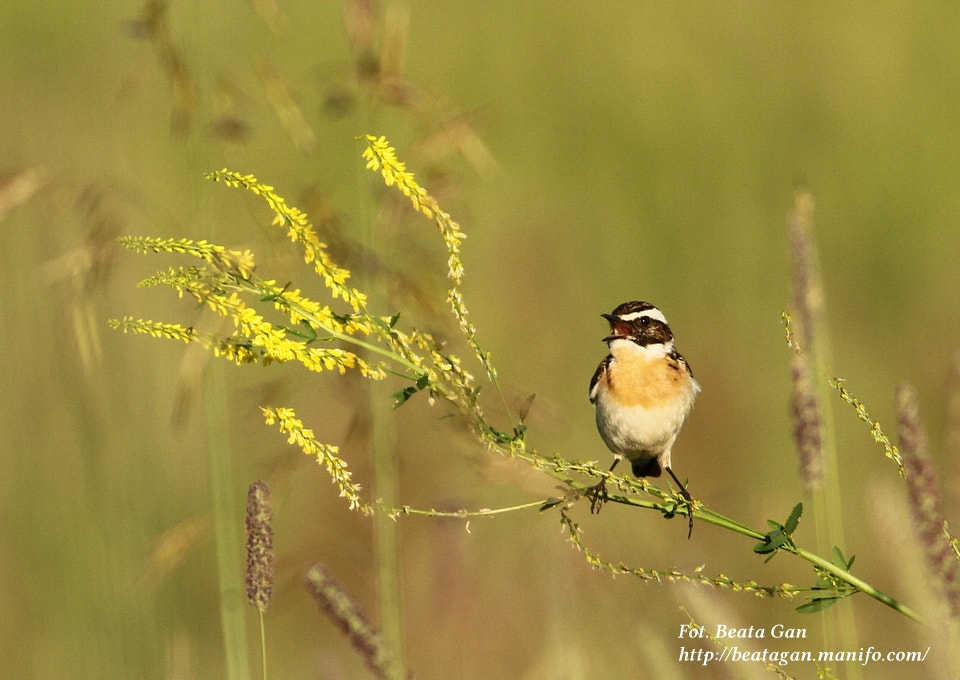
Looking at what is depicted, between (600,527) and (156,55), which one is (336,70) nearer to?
(156,55)

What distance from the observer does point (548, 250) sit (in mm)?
8016

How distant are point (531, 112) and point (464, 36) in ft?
3.57

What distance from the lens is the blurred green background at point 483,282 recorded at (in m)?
3.44

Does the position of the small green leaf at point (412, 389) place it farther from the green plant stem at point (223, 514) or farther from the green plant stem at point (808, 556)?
the green plant stem at point (223, 514)

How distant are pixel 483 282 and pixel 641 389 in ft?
13.1

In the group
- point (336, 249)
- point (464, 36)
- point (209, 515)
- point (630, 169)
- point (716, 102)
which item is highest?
point (464, 36)

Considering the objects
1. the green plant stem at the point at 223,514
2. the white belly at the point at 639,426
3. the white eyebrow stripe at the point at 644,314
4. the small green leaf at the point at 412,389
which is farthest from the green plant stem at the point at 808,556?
the white eyebrow stripe at the point at 644,314

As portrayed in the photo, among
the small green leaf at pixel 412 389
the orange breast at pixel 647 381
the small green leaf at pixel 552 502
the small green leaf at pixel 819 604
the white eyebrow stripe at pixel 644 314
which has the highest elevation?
the white eyebrow stripe at pixel 644 314

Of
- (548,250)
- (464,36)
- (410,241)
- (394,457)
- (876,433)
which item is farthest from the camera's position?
(464,36)

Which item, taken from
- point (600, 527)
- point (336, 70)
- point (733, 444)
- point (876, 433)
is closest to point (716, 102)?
point (733, 444)

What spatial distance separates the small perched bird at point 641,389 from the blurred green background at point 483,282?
0.27m

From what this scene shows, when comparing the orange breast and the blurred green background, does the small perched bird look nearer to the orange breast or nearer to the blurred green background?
the orange breast

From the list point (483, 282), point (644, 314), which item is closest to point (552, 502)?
point (644, 314)

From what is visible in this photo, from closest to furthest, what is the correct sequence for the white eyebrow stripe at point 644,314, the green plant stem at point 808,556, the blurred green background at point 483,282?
the green plant stem at point 808,556
the blurred green background at point 483,282
the white eyebrow stripe at point 644,314
